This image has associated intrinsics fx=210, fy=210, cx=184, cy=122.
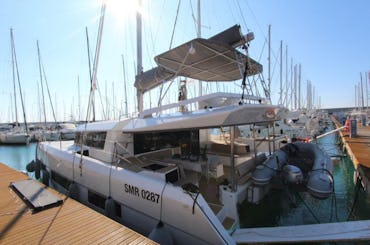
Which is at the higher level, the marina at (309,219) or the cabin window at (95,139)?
the cabin window at (95,139)

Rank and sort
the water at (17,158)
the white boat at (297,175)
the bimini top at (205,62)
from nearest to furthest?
the bimini top at (205,62) < the white boat at (297,175) < the water at (17,158)

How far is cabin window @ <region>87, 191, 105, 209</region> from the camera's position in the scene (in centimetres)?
555

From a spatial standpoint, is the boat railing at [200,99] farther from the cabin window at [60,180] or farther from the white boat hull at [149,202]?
the cabin window at [60,180]

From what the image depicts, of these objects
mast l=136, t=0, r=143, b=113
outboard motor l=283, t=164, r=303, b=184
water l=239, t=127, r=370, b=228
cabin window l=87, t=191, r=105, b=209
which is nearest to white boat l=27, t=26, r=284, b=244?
cabin window l=87, t=191, r=105, b=209

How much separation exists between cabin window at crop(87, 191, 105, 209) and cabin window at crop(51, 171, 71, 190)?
1404 mm

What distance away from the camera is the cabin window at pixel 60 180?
7011 millimetres

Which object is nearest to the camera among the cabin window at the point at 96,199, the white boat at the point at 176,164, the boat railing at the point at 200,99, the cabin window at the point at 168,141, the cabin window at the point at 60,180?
the white boat at the point at 176,164

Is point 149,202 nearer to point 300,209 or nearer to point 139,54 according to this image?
point 300,209

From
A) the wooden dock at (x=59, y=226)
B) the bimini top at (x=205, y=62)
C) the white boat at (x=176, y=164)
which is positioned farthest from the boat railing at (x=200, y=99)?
the wooden dock at (x=59, y=226)

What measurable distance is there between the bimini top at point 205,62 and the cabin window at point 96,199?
3.61 m

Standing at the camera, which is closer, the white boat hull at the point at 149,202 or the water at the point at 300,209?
the white boat hull at the point at 149,202

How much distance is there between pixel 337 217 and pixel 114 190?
600cm

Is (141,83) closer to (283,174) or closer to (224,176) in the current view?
(224,176)

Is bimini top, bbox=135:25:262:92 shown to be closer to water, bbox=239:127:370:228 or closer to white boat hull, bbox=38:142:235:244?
white boat hull, bbox=38:142:235:244
